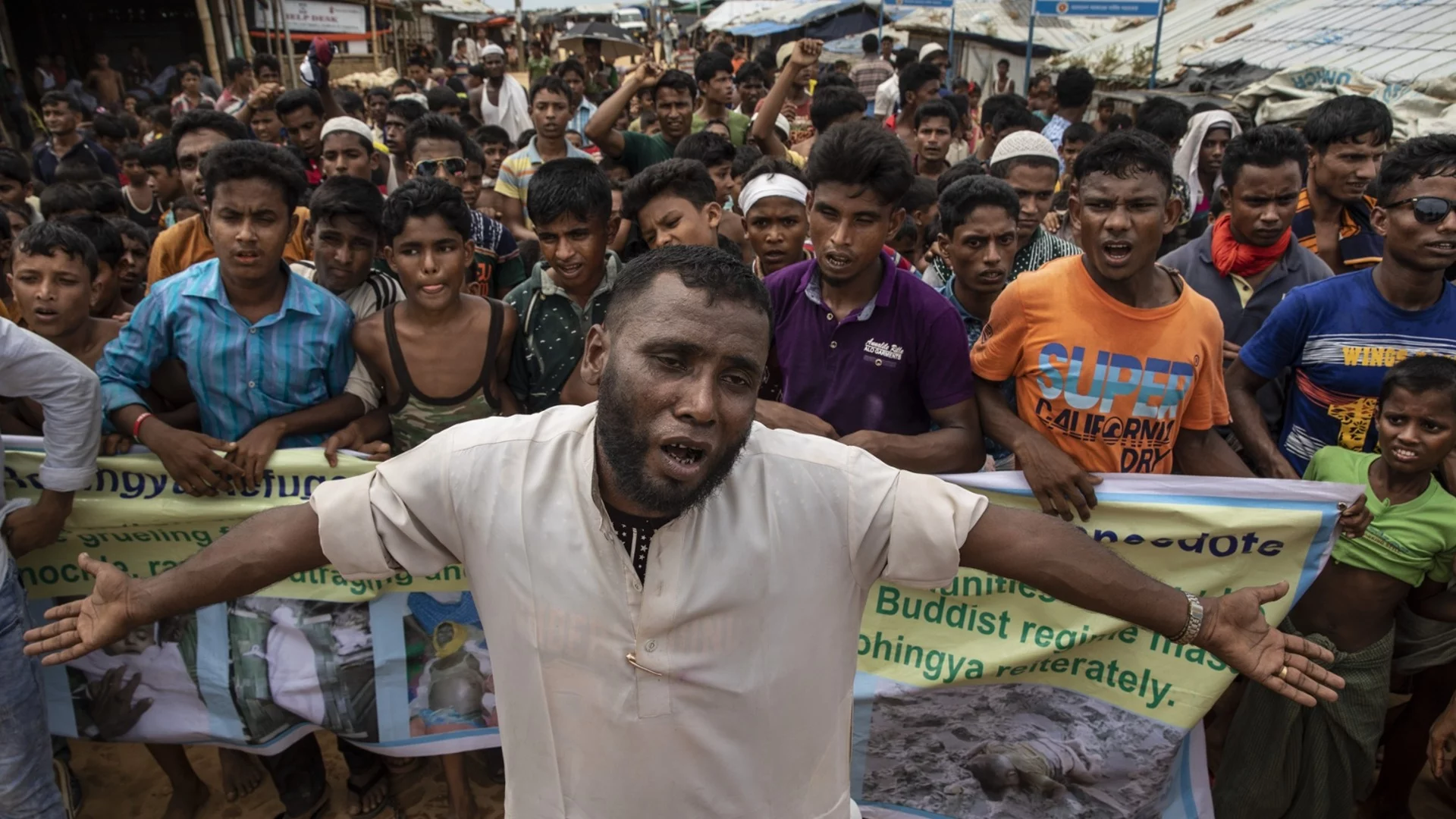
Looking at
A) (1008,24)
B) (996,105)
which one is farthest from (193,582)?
(1008,24)

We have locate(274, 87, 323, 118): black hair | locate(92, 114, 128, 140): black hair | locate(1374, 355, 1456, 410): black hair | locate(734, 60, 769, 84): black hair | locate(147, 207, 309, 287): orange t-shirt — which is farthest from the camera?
locate(734, 60, 769, 84): black hair

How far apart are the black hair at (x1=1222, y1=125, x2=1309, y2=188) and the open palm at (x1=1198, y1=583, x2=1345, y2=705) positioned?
261 centimetres

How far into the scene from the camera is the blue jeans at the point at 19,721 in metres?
2.86

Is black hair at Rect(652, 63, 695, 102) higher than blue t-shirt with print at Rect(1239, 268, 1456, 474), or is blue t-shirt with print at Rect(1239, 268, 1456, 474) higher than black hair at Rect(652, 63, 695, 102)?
black hair at Rect(652, 63, 695, 102)

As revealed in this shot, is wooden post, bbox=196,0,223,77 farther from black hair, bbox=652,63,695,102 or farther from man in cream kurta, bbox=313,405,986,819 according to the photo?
man in cream kurta, bbox=313,405,986,819

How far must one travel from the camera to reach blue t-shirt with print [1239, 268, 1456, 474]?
3084mm

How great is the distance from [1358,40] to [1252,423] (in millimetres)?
11711

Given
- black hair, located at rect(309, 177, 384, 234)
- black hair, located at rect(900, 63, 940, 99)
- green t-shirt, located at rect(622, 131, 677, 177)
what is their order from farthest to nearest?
black hair, located at rect(900, 63, 940, 99) → green t-shirt, located at rect(622, 131, 677, 177) → black hair, located at rect(309, 177, 384, 234)

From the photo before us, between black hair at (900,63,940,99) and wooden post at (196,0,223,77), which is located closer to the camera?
black hair at (900,63,940,99)

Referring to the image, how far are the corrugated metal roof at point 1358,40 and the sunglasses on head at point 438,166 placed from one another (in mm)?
9713

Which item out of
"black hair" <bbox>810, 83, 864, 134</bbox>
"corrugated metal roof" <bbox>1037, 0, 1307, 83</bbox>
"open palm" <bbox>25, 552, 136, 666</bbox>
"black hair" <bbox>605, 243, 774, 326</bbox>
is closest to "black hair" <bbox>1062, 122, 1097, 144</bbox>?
"black hair" <bbox>810, 83, 864, 134</bbox>

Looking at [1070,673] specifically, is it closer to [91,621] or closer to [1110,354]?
[1110,354]

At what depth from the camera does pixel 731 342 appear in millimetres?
1688

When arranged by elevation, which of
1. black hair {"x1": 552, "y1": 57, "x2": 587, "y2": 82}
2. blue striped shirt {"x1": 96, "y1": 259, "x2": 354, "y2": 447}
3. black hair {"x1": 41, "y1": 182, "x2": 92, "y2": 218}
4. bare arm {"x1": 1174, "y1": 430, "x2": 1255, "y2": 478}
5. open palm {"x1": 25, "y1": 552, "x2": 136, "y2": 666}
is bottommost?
bare arm {"x1": 1174, "y1": 430, "x2": 1255, "y2": 478}
